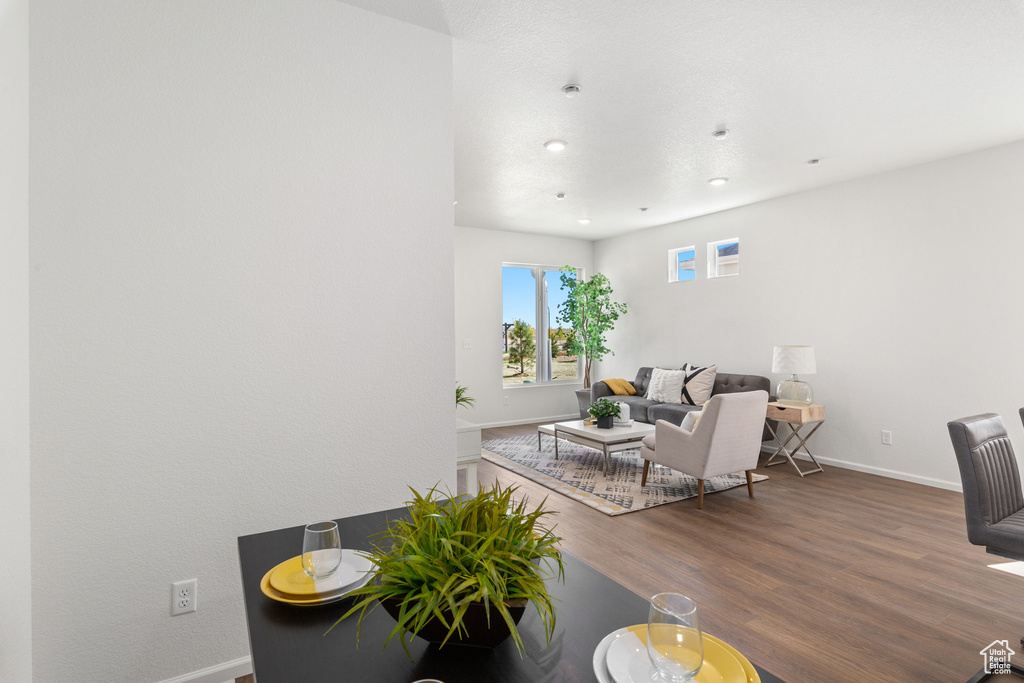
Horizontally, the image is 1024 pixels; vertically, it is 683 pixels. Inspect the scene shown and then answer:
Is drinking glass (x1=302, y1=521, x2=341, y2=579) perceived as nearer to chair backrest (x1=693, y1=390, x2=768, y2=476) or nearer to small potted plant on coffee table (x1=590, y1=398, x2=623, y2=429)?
chair backrest (x1=693, y1=390, x2=768, y2=476)

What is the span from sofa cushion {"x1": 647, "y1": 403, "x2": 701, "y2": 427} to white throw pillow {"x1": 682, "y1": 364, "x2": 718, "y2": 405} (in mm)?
116

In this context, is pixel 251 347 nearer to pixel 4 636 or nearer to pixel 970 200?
pixel 4 636

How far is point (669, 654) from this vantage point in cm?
72

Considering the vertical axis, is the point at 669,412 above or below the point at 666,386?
below

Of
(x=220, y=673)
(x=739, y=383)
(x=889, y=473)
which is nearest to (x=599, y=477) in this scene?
(x=739, y=383)

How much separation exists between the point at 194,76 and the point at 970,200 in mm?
5189

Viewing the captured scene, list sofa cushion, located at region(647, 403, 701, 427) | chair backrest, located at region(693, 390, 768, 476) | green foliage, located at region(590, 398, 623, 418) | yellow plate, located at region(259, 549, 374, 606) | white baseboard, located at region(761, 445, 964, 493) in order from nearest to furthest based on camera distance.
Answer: yellow plate, located at region(259, 549, 374, 606) < chair backrest, located at region(693, 390, 768, 476) < white baseboard, located at region(761, 445, 964, 493) < green foliage, located at region(590, 398, 623, 418) < sofa cushion, located at region(647, 403, 701, 427)

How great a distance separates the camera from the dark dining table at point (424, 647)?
32.6 inches

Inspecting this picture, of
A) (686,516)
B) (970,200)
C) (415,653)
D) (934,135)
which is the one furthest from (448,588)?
(970,200)

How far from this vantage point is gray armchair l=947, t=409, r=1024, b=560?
203cm

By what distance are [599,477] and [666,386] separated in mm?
1891

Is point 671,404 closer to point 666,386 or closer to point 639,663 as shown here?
point 666,386

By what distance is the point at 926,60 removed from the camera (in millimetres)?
2631

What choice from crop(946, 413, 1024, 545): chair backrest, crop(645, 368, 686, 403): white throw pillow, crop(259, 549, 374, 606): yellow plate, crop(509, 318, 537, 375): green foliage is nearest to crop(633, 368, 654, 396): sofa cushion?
crop(645, 368, 686, 403): white throw pillow
